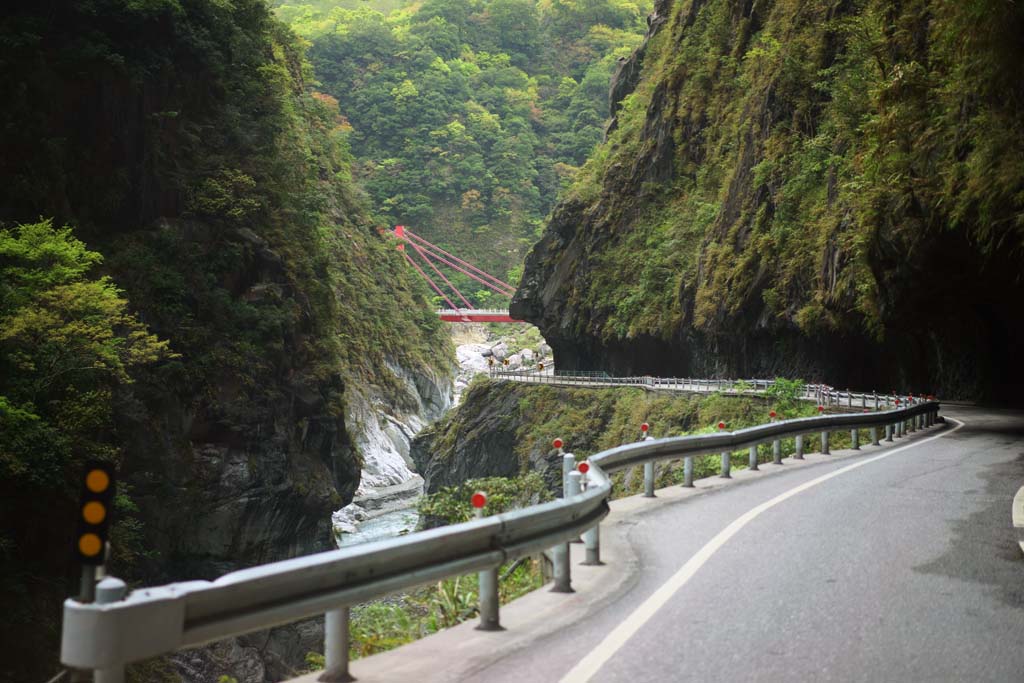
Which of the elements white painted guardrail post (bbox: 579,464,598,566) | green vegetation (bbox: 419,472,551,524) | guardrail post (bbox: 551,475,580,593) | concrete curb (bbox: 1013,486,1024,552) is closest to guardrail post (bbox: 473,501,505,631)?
guardrail post (bbox: 551,475,580,593)

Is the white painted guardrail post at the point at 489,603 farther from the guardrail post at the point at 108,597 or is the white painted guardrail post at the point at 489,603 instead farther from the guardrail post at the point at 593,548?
the guardrail post at the point at 108,597

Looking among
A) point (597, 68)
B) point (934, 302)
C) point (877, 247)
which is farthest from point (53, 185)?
point (597, 68)

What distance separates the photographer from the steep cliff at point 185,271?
3394cm

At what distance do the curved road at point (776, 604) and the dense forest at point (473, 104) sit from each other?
125624mm

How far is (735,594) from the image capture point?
7887 millimetres

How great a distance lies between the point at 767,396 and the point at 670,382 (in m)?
14.8

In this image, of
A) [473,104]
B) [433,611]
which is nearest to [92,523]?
[433,611]

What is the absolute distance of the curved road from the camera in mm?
5863

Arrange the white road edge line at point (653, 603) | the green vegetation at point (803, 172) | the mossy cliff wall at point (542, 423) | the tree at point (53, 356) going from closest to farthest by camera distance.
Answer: the white road edge line at point (653, 603), the green vegetation at point (803, 172), the tree at point (53, 356), the mossy cliff wall at point (542, 423)

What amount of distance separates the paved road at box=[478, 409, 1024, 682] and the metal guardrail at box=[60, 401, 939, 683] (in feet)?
2.14

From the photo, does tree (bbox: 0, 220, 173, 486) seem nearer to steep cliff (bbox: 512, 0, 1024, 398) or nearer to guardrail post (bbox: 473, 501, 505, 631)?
guardrail post (bbox: 473, 501, 505, 631)

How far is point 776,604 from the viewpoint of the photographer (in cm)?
753

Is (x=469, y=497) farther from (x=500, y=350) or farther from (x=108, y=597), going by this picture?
(x=500, y=350)

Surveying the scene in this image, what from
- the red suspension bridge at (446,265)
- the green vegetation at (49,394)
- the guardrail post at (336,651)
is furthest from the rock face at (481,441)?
the red suspension bridge at (446,265)
